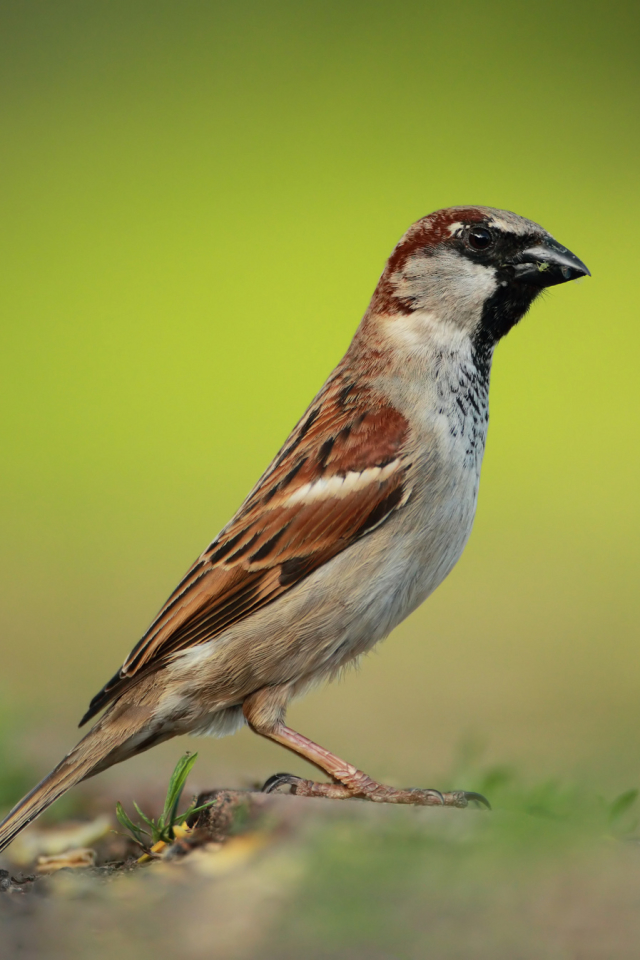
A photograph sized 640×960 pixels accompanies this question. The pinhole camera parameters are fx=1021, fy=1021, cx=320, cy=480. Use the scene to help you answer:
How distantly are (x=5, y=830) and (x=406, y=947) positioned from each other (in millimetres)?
975

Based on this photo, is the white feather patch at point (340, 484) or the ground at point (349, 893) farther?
the white feather patch at point (340, 484)

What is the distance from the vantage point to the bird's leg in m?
2.37

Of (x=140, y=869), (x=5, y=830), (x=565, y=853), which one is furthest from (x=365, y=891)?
(x=5, y=830)

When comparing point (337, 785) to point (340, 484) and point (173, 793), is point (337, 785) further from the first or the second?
point (340, 484)

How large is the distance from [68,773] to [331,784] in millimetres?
615

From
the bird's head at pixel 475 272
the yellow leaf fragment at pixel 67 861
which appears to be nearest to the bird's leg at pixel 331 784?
the yellow leaf fragment at pixel 67 861

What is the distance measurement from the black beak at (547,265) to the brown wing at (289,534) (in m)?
0.50

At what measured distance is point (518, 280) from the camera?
2605mm

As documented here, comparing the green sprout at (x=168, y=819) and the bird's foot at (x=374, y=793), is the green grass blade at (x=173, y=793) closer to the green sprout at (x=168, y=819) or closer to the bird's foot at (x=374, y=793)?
the green sprout at (x=168, y=819)

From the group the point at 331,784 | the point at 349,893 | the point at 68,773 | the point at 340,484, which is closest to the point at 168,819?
the point at 68,773

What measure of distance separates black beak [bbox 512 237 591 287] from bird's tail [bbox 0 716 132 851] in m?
1.49

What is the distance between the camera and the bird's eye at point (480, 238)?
8.61 feet

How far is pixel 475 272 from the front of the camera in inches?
104

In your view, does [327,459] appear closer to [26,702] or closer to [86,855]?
[86,855]
